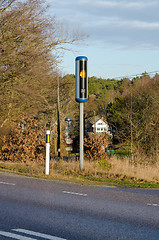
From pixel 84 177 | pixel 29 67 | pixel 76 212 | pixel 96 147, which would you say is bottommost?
pixel 76 212

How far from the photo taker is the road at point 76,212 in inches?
227

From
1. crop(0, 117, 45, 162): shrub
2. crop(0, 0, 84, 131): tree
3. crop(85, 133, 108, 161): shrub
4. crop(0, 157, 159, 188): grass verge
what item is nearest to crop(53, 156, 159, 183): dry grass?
crop(0, 157, 159, 188): grass verge

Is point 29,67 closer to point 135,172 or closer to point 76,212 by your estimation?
point 135,172

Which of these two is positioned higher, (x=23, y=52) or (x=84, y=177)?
(x=23, y=52)

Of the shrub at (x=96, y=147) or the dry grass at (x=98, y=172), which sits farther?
the shrub at (x=96, y=147)

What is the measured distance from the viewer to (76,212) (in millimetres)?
7395

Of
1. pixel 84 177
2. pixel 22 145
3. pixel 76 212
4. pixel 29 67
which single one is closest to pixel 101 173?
pixel 84 177

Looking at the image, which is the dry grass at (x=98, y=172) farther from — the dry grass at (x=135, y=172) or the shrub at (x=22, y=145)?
the shrub at (x=22, y=145)

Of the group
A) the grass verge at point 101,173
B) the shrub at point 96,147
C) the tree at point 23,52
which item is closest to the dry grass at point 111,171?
the grass verge at point 101,173

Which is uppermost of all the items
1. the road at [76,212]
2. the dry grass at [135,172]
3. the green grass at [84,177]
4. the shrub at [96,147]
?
the shrub at [96,147]

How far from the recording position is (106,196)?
9273 mm

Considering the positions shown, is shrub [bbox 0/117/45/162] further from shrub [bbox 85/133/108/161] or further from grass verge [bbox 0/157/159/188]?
shrub [bbox 85/133/108/161]

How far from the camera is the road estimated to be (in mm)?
5770

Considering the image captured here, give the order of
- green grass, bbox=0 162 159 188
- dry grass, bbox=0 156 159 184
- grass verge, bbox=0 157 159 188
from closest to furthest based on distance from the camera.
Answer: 1. green grass, bbox=0 162 159 188
2. grass verge, bbox=0 157 159 188
3. dry grass, bbox=0 156 159 184
